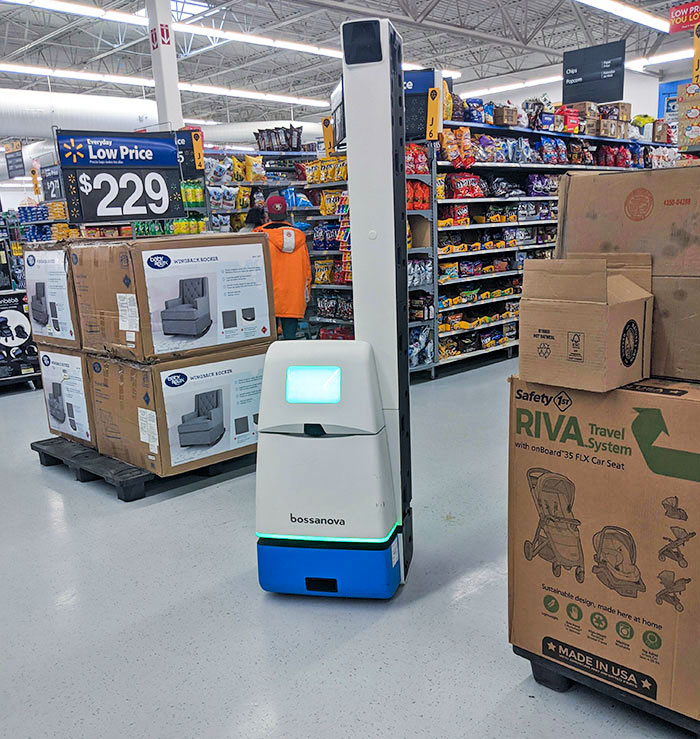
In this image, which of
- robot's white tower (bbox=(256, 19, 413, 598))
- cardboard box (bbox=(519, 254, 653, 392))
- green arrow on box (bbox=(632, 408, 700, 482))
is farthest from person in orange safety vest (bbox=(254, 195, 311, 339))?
green arrow on box (bbox=(632, 408, 700, 482))

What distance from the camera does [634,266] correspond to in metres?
1.78

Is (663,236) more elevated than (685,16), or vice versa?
(685,16)

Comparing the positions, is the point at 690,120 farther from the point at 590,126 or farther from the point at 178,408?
Result: the point at 590,126

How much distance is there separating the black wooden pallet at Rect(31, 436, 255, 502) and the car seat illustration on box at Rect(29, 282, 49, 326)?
829 millimetres

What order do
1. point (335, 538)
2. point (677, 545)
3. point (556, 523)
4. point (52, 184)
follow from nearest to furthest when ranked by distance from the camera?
point (677, 545)
point (556, 523)
point (335, 538)
point (52, 184)

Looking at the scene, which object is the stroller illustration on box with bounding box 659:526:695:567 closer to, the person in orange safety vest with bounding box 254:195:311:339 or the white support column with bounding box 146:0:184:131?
the person in orange safety vest with bounding box 254:195:311:339

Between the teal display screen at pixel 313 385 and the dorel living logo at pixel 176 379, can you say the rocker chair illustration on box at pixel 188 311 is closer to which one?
the dorel living logo at pixel 176 379

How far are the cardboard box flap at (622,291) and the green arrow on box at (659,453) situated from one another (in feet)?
0.95

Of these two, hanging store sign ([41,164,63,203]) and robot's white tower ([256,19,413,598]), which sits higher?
hanging store sign ([41,164,63,203])

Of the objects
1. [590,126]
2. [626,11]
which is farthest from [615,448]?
[626,11]

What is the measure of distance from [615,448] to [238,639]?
4.93 feet

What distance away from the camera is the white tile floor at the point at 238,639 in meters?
1.93

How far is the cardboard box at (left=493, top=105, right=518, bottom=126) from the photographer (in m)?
6.38

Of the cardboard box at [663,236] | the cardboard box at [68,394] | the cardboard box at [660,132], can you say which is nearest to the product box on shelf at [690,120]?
the cardboard box at [663,236]
